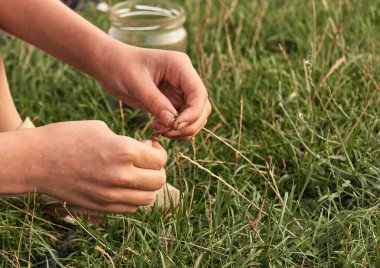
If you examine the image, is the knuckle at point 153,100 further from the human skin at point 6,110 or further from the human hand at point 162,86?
the human skin at point 6,110

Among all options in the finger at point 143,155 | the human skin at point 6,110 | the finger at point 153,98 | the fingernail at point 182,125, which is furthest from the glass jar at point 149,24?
the finger at point 143,155

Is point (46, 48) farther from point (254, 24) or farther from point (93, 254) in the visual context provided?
point (254, 24)

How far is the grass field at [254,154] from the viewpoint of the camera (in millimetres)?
→ 1591

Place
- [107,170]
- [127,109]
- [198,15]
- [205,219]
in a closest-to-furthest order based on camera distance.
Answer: [107,170] < [205,219] < [127,109] < [198,15]

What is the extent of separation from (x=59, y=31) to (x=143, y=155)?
50 cm

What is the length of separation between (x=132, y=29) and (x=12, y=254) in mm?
916

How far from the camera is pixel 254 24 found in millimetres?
2656

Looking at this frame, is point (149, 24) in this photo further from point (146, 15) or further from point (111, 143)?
point (111, 143)

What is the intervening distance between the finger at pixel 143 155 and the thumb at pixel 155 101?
15 cm

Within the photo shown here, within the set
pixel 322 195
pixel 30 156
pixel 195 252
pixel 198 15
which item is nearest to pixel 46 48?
pixel 30 156

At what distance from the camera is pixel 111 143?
1.37 m

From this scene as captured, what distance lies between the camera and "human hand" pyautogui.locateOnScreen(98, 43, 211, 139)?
5.16ft

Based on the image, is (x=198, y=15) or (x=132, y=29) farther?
(x=198, y=15)

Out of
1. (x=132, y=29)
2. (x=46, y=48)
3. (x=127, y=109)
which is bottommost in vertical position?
(x=127, y=109)
